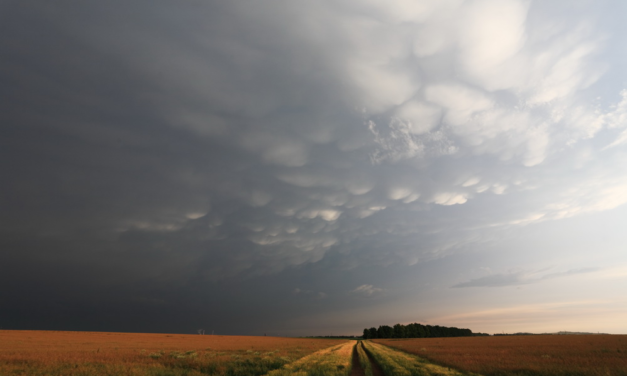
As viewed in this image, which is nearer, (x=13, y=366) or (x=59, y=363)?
(x=13, y=366)

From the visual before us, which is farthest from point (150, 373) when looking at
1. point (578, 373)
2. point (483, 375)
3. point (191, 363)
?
point (578, 373)

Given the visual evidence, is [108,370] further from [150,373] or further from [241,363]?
[241,363]

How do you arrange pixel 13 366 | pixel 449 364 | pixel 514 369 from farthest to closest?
1. pixel 449 364
2. pixel 514 369
3. pixel 13 366

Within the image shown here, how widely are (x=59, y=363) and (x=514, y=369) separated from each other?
40799 millimetres

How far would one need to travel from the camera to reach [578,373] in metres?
23.4

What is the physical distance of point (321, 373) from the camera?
75.2 feet

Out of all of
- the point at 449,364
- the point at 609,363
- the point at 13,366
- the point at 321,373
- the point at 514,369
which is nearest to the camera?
the point at 321,373

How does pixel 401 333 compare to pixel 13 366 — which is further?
pixel 401 333

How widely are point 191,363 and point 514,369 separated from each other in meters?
29.5

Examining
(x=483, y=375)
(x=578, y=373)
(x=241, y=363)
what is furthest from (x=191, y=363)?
(x=578, y=373)

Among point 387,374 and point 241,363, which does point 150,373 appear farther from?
point 387,374

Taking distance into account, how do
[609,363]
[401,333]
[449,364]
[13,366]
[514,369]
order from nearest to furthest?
1. [13,366]
2. [514,369]
3. [609,363]
4. [449,364]
5. [401,333]

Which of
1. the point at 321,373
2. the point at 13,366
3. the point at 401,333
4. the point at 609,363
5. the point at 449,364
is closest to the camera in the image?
the point at 321,373

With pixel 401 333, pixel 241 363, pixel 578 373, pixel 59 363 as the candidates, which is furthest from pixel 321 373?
pixel 401 333
